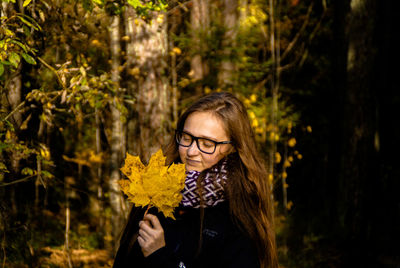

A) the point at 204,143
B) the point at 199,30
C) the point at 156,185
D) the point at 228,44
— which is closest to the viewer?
the point at 156,185

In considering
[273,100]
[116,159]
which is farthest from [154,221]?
[273,100]

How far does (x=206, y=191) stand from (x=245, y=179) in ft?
0.85

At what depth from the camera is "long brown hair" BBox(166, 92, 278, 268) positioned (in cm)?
186

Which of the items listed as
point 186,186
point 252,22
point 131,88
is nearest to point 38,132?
point 131,88

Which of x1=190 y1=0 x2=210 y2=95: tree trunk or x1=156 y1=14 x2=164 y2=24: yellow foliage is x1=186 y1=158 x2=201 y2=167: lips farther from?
x1=190 y1=0 x2=210 y2=95: tree trunk

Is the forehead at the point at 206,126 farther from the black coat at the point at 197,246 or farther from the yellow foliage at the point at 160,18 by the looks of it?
the yellow foliage at the point at 160,18

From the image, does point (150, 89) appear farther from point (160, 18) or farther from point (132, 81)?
point (160, 18)

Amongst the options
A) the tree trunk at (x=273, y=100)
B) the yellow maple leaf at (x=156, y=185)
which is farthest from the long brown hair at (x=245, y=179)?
the tree trunk at (x=273, y=100)

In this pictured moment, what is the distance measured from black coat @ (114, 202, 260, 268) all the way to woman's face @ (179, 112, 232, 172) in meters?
0.23

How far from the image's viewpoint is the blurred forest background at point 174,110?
3.28m

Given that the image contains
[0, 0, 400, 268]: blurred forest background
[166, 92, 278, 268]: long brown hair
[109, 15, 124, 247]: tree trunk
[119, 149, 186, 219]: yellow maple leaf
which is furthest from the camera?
[109, 15, 124, 247]: tree trunk

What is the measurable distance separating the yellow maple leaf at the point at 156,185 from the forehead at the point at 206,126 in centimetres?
33

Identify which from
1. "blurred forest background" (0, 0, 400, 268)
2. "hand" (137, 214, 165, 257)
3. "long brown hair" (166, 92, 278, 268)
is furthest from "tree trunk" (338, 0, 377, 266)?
"hand" (137, 214, 165, 257)

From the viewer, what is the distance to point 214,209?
190cm
